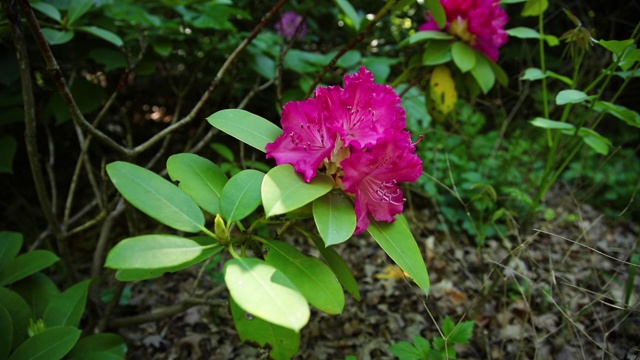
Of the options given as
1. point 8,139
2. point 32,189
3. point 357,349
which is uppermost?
point 8,139

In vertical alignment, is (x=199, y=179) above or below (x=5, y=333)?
above

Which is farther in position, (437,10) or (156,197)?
(437,10)

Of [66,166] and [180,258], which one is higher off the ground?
[180,258]

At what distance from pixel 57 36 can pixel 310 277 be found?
3.80 feet

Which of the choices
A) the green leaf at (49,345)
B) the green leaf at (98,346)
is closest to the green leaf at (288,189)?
the green leaf at (49,345)

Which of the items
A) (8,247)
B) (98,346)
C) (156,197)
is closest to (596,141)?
(156,197)

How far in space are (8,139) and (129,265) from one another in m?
1.35

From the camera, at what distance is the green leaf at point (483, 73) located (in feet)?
4.64

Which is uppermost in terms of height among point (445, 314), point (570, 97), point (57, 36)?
point (57, 36)

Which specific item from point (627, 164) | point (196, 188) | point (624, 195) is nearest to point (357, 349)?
point (196, 188)

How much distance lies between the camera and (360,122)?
32.0 inches

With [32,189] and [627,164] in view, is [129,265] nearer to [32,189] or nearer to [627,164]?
[32,189]

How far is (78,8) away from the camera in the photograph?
4.24 ft

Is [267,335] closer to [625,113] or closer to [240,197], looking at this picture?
[240,197]
